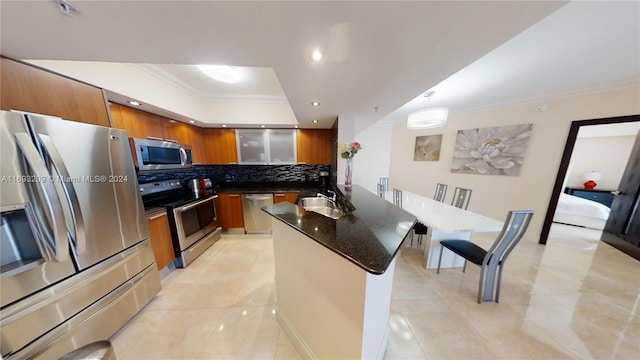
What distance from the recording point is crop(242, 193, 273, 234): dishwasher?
9.70ft

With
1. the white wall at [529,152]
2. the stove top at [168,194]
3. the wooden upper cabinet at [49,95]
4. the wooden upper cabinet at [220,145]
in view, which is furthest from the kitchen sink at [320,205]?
the white wall at [529,152]

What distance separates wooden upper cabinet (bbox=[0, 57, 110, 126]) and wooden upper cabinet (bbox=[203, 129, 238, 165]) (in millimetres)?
1596

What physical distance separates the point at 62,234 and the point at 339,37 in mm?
1965

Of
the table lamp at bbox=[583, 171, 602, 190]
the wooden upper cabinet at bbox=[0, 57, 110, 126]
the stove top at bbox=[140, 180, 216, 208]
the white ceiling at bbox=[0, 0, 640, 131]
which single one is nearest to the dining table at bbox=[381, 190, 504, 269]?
the white ceiling at bbox=[0, 0, 640, 131]

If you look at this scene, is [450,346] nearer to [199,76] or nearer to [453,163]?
[453,163]

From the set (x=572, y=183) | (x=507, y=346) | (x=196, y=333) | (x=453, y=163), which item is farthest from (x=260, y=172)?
(x=572, y=183)

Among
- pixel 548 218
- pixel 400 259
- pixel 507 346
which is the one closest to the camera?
pixel 507 346

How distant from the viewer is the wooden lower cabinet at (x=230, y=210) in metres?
2.97

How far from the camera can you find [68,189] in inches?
42.9

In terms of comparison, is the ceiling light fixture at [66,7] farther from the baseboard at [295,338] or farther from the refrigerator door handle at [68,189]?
the baseboard at [295,338]

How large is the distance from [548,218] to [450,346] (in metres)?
3.16

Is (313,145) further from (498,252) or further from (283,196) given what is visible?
(498,252)

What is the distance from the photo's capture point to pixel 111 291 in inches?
53.1

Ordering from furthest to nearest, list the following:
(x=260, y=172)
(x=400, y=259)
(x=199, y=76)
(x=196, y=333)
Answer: (x=260, y=172)
(x=400, y=259)
(x=199, y=76)
(x=196, y=333)
